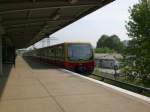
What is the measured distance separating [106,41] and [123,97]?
13893 cm

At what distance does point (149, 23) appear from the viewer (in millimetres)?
23203

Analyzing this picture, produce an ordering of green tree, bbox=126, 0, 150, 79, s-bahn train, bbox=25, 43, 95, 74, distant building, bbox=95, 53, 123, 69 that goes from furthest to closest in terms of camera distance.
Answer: distant building, bbox=95, 53, 123, 69 < s-bahn train, bbox=25, 43, 95, 74 < green tree, bbox=126, 0, 150, 79

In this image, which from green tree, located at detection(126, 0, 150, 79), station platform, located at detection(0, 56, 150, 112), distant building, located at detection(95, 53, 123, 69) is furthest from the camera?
distant building, located at detection(95, 53, 123, 69)

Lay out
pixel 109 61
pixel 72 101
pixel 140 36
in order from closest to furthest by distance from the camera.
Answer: pixel 72 101 < pixel 140 36 < pixel 109 61

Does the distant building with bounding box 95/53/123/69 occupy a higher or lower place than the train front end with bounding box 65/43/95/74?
lower

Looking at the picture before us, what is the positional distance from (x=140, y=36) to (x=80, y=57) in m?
4.92

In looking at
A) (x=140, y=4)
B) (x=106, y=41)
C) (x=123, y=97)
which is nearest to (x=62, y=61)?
(x=140, y=4)

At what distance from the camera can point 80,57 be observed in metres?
24.0

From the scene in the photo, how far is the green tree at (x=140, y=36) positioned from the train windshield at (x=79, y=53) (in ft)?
10.2

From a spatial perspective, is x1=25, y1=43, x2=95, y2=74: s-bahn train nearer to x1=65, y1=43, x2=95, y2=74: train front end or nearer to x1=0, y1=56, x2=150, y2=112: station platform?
x1=65, y1=43, x2=95, y2=74: train front end

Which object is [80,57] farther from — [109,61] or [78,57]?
[109,61]

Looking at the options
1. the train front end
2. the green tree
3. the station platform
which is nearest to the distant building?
the green tree

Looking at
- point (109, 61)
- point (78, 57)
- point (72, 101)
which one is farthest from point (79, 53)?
point (109, 61)

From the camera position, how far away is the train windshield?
2386 cm
